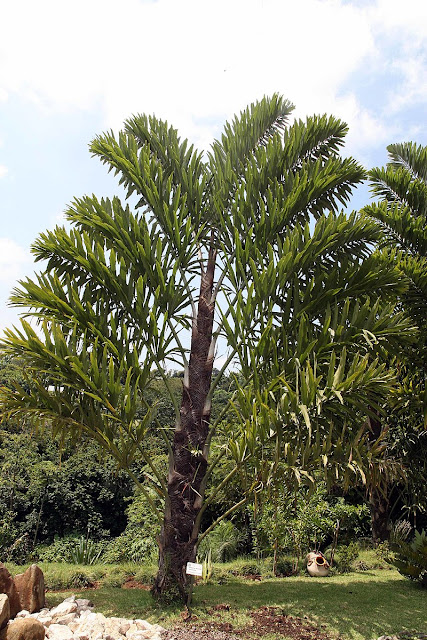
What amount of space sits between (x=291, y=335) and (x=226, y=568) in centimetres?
509

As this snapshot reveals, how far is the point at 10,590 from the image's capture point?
15.7 feet

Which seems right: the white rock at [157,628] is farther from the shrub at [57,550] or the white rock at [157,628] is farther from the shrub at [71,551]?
the shrub at [57,550]

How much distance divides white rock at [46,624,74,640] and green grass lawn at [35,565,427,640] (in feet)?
2.65

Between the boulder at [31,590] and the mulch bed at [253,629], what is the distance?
59.5 inches

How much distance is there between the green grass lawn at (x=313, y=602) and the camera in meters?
4.89

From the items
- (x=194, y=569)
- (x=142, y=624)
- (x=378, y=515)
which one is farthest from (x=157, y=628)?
(x=378, y=515)

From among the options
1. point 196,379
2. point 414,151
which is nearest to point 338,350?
point 196,379

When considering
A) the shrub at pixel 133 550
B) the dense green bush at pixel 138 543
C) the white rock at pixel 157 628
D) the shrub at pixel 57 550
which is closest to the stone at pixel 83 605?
the white rock at pixel 157 628

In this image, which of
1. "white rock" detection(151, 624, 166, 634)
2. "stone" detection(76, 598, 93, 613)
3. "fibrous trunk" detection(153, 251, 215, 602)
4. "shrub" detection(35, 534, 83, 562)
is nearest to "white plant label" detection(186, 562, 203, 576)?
"fibrous trunk" detection(153, 251, 215, 602)

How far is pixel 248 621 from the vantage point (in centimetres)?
489

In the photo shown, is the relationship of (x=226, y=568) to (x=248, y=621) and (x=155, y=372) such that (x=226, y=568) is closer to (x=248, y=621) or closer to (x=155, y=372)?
(x=248, y=621)

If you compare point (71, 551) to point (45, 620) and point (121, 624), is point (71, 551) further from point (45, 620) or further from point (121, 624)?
point (121, 624)

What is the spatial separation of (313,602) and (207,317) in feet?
11.9

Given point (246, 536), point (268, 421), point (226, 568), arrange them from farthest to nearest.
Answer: point (246, 536)
point (226, 568)
point (268, 421)
